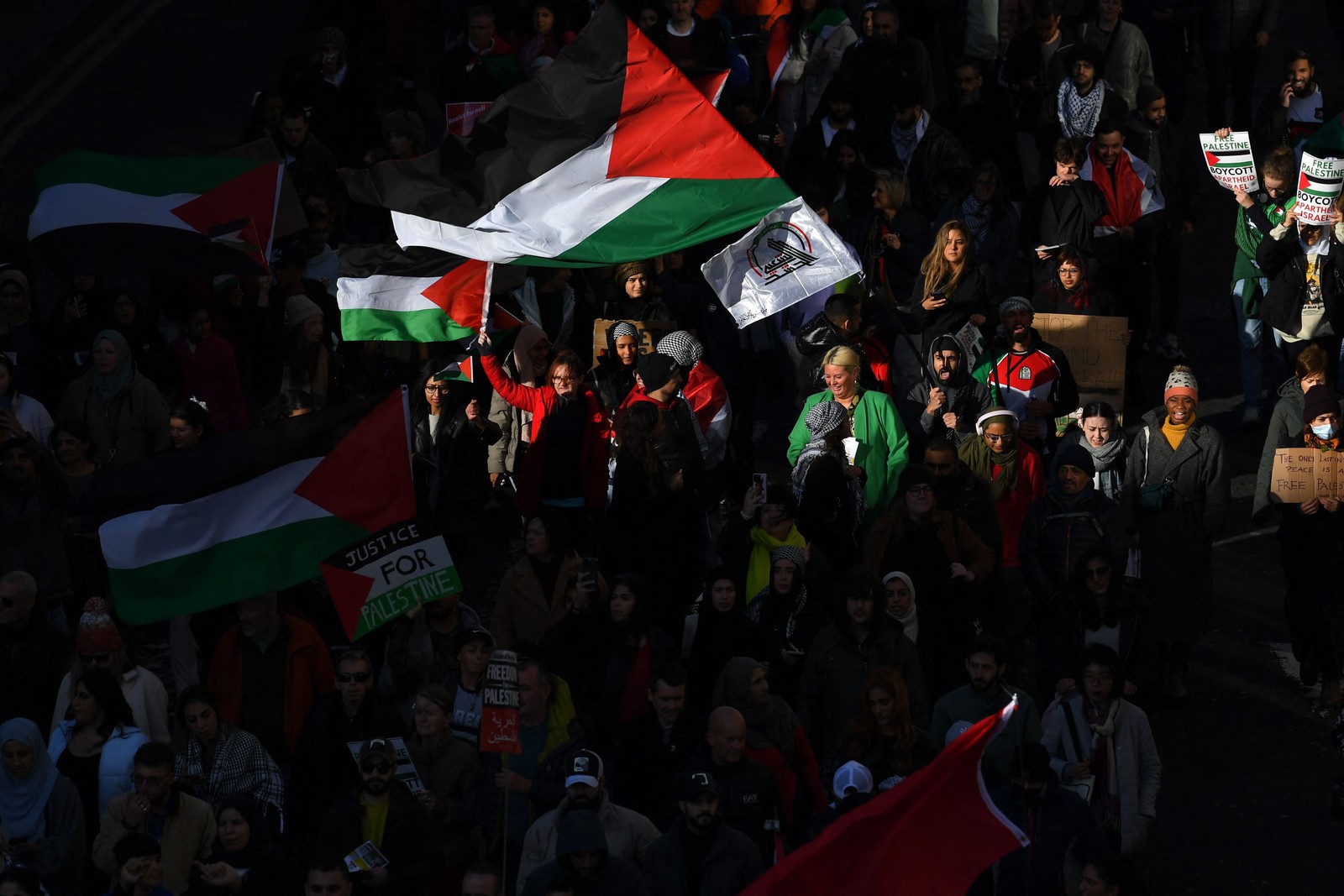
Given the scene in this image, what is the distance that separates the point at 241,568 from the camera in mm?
12469

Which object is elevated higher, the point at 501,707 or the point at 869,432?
the point at 869,432

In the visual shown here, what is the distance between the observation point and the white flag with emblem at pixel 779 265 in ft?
43.1

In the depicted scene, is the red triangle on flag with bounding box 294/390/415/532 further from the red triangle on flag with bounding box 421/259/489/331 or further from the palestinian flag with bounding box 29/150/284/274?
the palestinian flag with bounding box 29/150/284/274

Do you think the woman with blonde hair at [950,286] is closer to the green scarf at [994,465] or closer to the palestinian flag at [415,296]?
the green scarf at [994,465]

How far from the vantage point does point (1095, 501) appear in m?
13.8

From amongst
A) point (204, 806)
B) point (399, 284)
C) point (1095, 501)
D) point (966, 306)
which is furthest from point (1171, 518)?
point (204, 806)

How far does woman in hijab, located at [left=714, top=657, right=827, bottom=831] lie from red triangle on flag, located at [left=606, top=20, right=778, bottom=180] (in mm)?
2949

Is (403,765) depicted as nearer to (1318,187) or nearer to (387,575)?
(387,575)

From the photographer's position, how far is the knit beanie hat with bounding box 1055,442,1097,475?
13.8 metres

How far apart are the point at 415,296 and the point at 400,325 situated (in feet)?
0.63

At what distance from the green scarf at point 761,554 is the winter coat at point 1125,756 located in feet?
6.15

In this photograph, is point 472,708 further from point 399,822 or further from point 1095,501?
point 1095,501

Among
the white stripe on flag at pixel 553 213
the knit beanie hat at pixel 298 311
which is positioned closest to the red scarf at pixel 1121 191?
the white stripe on flag at pixel 553 213

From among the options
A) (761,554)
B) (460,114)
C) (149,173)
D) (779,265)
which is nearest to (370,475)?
(761,554)
